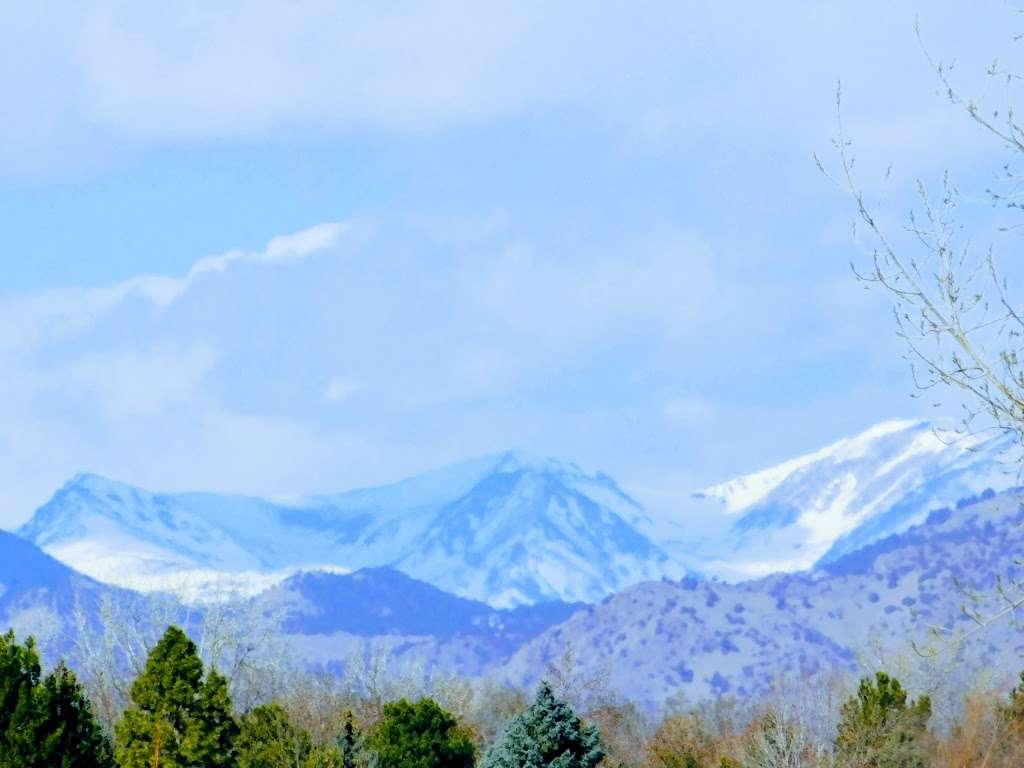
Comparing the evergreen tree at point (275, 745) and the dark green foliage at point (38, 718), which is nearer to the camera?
the dark green foliage at point (38, 718)

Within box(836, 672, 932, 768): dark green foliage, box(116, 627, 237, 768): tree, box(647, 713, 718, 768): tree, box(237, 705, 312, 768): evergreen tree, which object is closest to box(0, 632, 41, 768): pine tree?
box(116, 627, 237, 768): tree

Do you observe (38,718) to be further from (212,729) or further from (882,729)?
(882,729)

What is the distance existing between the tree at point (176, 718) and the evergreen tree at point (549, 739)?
7579 mm

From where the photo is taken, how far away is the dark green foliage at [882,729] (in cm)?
3794

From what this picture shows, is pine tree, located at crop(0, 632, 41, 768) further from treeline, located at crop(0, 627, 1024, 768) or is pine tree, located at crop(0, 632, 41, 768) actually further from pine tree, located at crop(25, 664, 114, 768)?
pine tree, located at crop(25, 664, 114, 768)

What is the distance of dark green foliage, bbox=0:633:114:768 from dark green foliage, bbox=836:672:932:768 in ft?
56.5

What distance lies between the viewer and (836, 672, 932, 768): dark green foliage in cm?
3794

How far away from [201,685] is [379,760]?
584cm

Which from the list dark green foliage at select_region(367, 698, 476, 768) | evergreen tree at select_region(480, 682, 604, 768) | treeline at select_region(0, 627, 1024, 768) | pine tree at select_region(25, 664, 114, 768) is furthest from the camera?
dark green foliage at select_region(367, 698, 476, 768)

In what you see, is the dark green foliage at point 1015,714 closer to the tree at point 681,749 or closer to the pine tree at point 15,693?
the tree at point 681,749

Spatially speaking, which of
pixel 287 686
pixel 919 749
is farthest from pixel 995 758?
pixel 287 686

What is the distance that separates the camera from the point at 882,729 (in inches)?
1572

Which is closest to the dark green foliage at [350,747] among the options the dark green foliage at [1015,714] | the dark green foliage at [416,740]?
the dark green foliage at [416,740]

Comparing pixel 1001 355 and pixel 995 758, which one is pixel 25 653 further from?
pixel 1001 355
